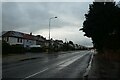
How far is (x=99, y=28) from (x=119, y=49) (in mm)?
8460

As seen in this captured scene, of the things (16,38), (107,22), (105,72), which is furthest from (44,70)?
(16,38)

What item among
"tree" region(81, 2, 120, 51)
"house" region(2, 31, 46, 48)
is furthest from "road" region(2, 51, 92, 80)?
"house" region(2, 31, 46, 48)

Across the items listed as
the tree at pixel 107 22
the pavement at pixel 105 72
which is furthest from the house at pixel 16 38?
the pavement at pixel 105 72

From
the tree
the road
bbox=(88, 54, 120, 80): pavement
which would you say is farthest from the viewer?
the tree

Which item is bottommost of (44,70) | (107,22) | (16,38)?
(44,70)

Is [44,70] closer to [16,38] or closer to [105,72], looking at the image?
[105,72]

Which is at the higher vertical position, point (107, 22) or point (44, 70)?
point (107, 22)

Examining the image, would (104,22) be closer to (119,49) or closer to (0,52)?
(119,49)

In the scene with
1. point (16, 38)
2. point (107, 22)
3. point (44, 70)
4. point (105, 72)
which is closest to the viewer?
point (105, 72)

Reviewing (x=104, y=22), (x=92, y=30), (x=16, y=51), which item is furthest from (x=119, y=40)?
(x=16, y=51)

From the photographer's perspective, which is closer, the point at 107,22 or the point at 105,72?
the point at 105,72

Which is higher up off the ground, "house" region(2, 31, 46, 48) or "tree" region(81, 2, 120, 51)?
"house" region(2, 31, 46, 48)

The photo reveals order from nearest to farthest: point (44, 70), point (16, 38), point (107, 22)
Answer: point (44, 70), point (107, 22), point (16, 38)

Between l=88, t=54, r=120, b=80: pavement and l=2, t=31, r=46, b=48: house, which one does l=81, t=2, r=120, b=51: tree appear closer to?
l=88, t=54, r=120, b=80: pavement
